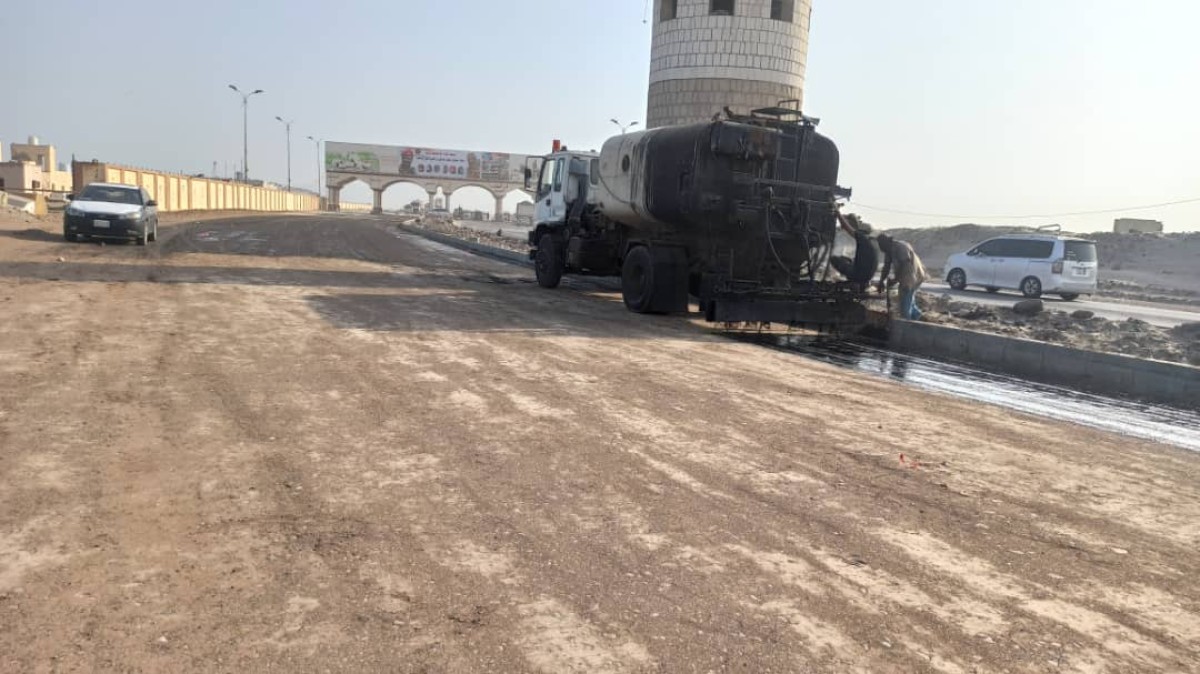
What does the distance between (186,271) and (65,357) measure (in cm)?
826

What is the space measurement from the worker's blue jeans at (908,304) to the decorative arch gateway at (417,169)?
80.6m

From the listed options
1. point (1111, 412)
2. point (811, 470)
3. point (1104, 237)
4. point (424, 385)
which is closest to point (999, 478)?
point (811, 470)

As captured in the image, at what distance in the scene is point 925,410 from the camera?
285 inches

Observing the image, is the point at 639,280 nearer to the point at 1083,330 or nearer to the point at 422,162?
the point at 1083,330

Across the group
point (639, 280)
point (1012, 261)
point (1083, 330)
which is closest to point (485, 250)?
point (639, 280)

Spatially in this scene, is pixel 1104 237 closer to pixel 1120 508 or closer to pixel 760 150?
pixel 760 150

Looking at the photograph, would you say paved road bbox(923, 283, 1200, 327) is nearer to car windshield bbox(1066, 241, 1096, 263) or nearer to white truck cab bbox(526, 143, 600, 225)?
car windshield bbox(1066, 241, 1096, 263)

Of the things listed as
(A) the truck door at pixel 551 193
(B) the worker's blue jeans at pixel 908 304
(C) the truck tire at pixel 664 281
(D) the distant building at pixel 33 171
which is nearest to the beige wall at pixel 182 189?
(D) the distant building at pixel 33 171

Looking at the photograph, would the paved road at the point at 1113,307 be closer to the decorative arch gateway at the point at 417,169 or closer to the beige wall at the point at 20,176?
the beige wall at the point at 20,176

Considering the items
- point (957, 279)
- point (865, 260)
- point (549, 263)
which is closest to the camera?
point (865, 260)

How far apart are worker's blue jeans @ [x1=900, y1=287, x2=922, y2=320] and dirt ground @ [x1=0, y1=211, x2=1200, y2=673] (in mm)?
5480

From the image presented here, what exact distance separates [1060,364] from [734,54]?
24481 millimetres

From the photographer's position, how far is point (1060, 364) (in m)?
10.0

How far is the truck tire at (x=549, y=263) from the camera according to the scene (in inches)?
656
